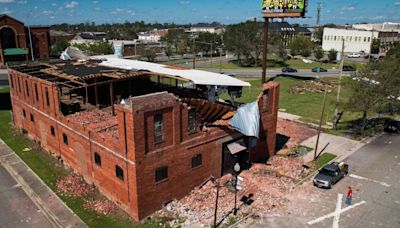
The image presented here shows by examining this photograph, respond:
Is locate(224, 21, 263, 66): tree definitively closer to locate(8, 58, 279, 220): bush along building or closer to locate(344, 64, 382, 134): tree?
locate(344, 64, 382, 134): tree

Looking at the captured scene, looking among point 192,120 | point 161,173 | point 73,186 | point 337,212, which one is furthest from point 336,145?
point 73,186

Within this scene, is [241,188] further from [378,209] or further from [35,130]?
[35,130]

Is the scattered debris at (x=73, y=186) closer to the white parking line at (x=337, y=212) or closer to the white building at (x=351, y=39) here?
the white parking line at (x=337, y=212)

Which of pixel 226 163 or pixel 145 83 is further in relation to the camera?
pixel 145 83

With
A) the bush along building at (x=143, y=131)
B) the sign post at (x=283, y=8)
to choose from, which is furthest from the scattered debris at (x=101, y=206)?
the sign post at (x=283, y=8)

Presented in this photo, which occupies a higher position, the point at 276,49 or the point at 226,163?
the point at 276,49

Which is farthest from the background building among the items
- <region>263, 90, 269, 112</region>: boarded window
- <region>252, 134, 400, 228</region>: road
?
<region>252, 134, 400, 228</region>: road

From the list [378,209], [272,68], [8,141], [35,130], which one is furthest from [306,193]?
[272,68]
